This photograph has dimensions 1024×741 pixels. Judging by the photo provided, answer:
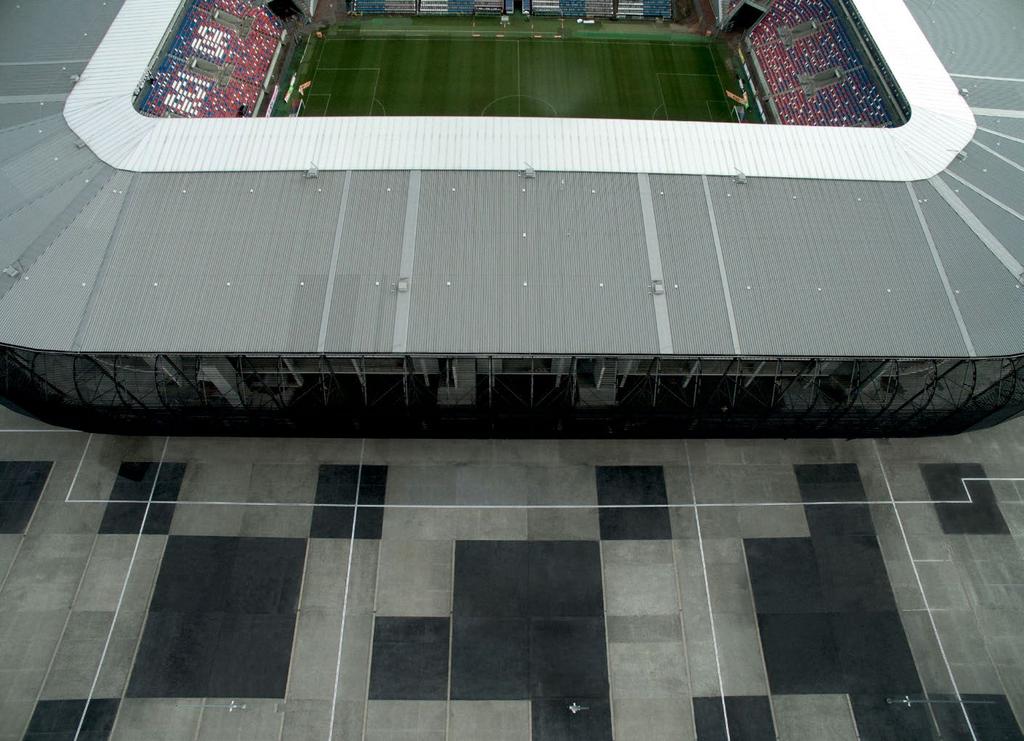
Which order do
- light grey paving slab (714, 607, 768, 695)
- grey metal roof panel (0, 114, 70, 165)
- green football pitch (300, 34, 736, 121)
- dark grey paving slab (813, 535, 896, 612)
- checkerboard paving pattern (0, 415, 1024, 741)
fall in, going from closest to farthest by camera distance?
checkerboard paving pattern (0, 415, 1024, 741) < light grey paving slab (714, 607, 768, 695) < dark grey paving slab (813, 535, 896, 612) < grey metal roof panel (0, 114, 70, 165) < green football pitch (300, 34, 736, 121)

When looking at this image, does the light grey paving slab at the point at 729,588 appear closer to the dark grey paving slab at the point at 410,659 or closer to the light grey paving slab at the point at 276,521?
the dark grey paving slab at the point at 410,659

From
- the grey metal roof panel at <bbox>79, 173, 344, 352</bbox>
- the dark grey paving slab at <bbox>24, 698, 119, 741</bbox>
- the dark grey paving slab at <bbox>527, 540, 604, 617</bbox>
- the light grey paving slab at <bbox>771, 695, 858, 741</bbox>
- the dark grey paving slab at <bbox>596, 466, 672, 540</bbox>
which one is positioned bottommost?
the dark grey paving slab at <bbox>24, 698, 119, 741</bbox>

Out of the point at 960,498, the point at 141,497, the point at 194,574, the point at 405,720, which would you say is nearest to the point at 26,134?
the point at 141,497

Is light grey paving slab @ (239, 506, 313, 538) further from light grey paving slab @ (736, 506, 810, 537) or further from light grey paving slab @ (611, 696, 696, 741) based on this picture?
light grey paving slab @ (736, 506, 810, 537)

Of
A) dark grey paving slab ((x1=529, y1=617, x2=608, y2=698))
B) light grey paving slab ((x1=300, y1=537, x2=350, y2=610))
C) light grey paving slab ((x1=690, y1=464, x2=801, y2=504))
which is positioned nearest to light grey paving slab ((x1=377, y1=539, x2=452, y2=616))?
light grey paving slab ((x1=300, y1=537, x2=350, y2=610))

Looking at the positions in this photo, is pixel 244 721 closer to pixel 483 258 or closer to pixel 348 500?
pixel 348 500

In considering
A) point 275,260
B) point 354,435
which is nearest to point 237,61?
point 275,260

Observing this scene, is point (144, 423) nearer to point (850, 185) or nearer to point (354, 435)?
point (354, 435)
